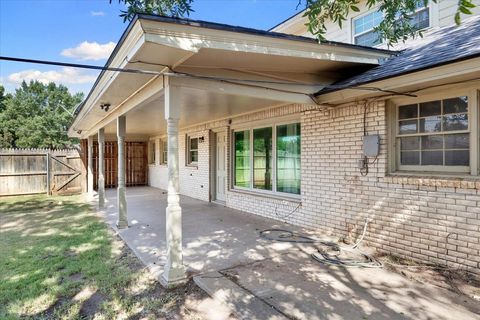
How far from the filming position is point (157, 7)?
3979 millimetres

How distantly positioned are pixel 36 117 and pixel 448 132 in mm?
39121

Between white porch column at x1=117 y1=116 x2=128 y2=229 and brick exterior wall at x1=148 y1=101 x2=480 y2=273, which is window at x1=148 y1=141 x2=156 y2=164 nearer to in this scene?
white porch column at x1=117 y1=116 x2=128 y2=229

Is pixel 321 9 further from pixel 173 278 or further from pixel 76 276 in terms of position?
pixel 76 276

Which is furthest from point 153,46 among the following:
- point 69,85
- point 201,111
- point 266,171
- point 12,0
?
point 69,85

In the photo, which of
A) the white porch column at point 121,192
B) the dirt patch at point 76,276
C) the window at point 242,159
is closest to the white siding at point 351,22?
the window at point 242,159

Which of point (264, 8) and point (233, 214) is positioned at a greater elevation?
point (264, 8)

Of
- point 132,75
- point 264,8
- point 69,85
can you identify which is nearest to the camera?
point 132,75

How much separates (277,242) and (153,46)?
3.73 meters

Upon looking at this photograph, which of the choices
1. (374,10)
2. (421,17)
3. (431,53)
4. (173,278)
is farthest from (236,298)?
(374,10)

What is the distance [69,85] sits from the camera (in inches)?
1731

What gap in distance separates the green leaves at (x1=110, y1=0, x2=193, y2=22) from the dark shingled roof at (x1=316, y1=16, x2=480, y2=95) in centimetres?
250

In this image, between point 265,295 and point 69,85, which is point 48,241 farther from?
point 69,85

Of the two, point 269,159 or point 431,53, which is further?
point 269,159

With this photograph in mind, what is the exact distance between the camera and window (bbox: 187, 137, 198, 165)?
11545mm
